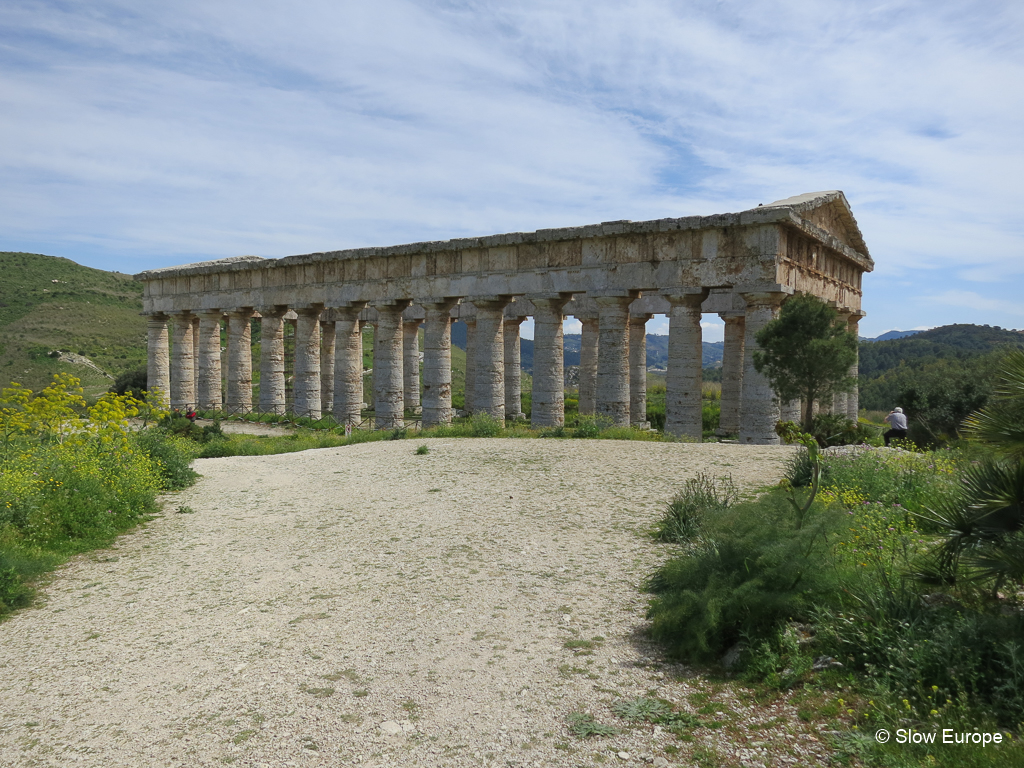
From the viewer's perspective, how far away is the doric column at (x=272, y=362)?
30812 millimetres

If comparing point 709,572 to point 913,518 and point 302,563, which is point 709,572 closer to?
point 913,518

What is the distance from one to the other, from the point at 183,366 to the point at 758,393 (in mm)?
26337

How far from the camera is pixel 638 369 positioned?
91.0 ft

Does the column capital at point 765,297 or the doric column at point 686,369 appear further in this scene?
the doric column at point 686,369

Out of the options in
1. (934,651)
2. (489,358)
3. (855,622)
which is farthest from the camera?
(489,358)

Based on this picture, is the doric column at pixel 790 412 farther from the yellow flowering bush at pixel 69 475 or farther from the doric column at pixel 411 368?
the doric column at pixel 411 368

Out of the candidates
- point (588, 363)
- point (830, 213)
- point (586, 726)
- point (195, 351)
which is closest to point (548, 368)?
point (588, 363)

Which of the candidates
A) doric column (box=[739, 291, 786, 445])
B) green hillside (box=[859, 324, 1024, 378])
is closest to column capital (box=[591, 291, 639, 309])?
doric column (box=[739, 291, 786, 445])

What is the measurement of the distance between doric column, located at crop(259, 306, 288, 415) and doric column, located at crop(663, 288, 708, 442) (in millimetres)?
17406

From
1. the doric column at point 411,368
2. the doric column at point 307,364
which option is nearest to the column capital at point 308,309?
the doric column at point 307,364

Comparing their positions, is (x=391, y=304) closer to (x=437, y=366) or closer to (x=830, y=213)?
(x=437, y=366)

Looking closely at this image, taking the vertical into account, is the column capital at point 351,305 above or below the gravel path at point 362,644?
above

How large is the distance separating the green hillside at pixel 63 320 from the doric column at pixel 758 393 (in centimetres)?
4210

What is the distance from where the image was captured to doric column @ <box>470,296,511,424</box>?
2450 centimetres
